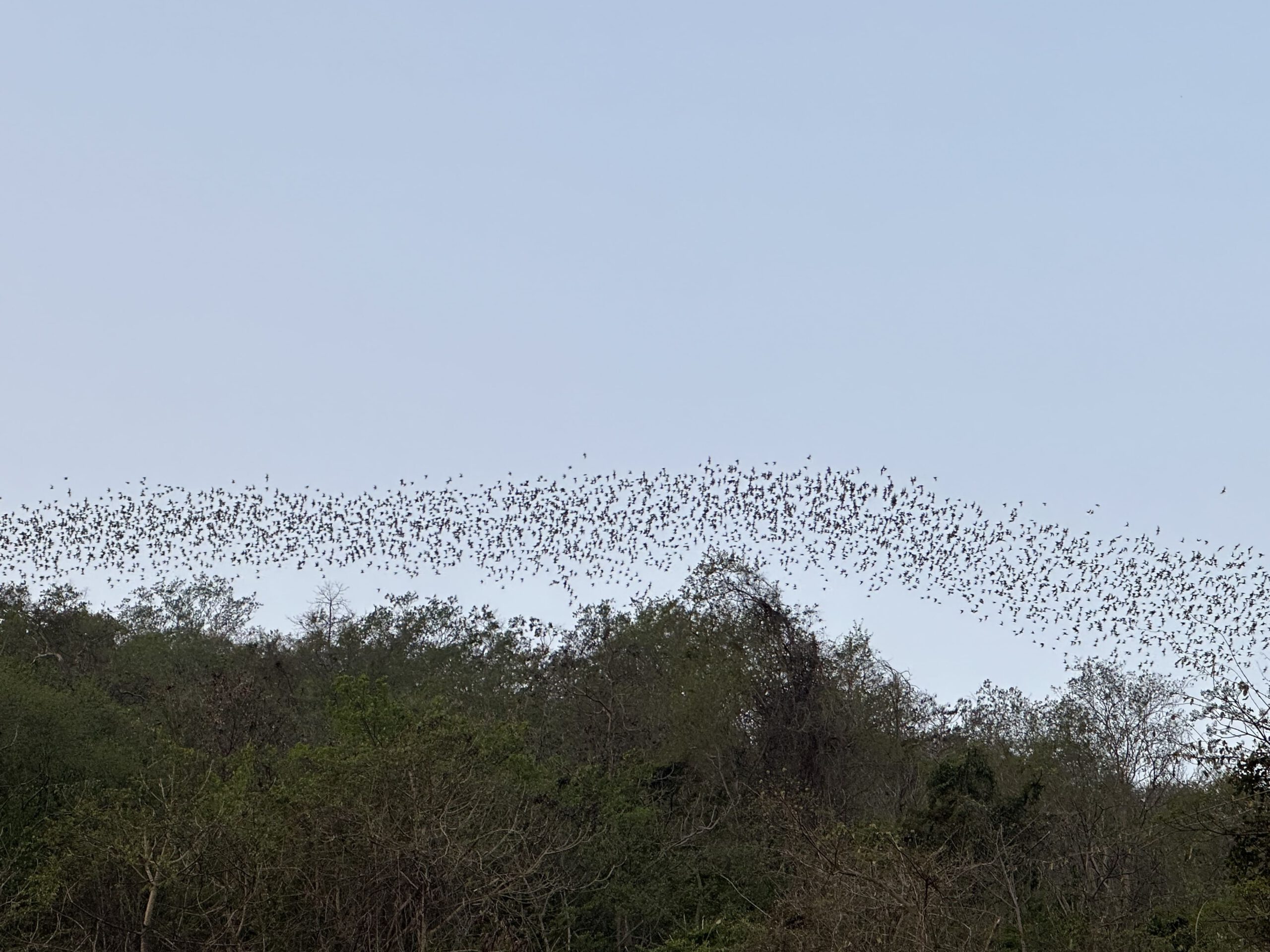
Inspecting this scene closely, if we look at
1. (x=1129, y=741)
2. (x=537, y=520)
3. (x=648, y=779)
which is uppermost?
(x=537, y=520)

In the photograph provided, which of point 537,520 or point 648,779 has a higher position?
point 537,520

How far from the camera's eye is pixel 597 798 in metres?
29.2

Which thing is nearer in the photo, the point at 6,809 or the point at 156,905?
the point at 156,905

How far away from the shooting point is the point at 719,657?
3616 cm

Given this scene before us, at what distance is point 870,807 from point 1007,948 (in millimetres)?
8699

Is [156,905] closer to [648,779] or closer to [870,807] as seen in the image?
[648,779]

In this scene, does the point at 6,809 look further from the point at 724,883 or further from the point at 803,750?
the point at 803,750

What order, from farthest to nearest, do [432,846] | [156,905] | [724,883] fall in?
[724,883], [156,905], [432,846]

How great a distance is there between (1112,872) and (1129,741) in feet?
29.5

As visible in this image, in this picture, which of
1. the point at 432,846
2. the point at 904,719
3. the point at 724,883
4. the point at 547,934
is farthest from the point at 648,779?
the point at 432,846

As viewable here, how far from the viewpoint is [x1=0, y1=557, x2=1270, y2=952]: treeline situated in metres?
18.6

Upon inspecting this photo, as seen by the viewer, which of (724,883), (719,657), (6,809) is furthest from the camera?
(719,657)

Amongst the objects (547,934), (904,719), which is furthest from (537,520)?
(547,934)

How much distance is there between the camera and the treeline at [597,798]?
18594mm
